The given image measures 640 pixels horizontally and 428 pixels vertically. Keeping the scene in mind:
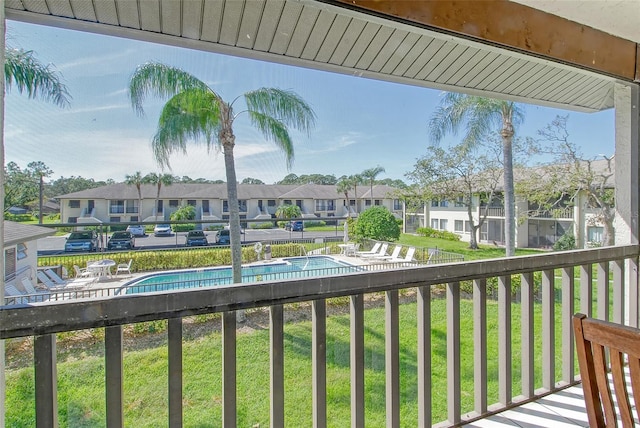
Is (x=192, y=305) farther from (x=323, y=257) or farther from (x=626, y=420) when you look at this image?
(x=626, y=420)

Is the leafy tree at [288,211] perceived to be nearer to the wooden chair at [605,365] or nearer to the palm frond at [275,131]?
the palm frond at [275,131]

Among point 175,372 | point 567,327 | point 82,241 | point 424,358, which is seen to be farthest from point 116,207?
point 567,327

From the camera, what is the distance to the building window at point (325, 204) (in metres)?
1.66

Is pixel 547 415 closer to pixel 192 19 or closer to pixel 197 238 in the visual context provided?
pixel 197 238

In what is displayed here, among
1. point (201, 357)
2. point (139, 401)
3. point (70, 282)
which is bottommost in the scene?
point (139, 401)

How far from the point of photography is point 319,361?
4.38ft

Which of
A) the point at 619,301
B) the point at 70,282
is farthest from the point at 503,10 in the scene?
the point at 70,282

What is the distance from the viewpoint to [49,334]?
39.1 inches

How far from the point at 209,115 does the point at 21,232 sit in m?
0.81

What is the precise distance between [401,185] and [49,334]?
5.55 ft

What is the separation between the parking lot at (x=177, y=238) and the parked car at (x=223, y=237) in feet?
0.07

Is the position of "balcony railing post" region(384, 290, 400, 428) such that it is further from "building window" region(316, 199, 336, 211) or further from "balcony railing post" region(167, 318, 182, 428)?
"balcony railing post" region(167, 318, 182, 428)

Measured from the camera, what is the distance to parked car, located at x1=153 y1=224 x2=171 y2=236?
4.38 feet

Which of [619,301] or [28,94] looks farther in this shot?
[619,301]
